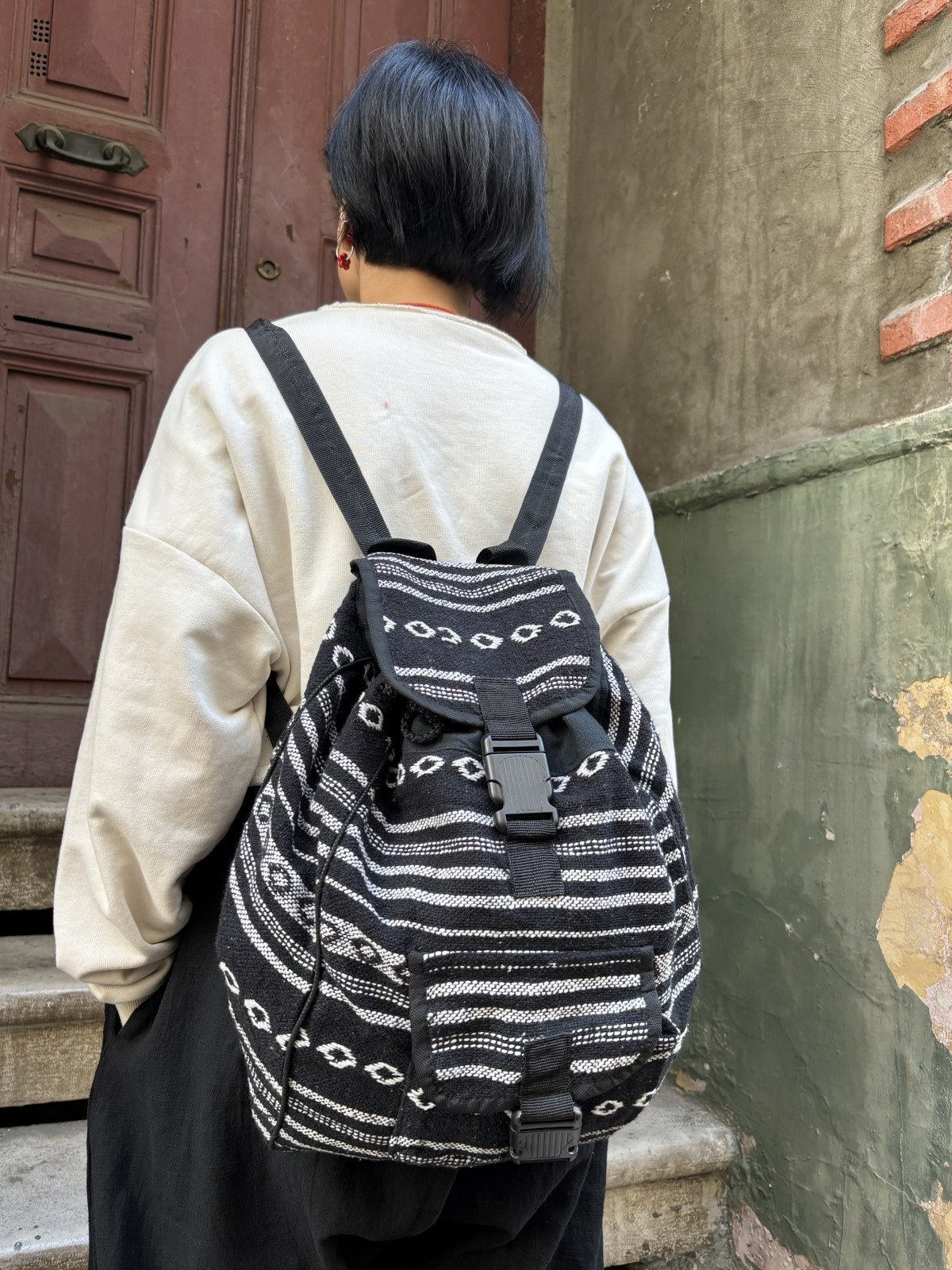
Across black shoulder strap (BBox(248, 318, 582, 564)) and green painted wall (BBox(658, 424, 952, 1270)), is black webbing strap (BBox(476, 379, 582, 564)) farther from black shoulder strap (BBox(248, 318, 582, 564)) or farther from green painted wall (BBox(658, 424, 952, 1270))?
green painted wall (BBox(658, 424, 952, 1270))

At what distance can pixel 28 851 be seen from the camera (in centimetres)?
191

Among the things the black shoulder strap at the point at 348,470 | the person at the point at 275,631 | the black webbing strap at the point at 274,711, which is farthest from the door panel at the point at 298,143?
the black webbing strap at the point at 274,711

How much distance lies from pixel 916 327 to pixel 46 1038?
182 centimetres

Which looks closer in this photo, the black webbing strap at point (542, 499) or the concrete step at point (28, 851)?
the black webbing strap at point (542, 499)

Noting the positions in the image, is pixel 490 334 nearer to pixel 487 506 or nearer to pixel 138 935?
pixel 487 506

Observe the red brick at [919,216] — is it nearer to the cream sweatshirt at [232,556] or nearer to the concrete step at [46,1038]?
the cream sweatshirt at [232,556]

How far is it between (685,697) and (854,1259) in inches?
38.3

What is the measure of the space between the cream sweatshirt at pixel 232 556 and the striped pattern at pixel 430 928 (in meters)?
0.14

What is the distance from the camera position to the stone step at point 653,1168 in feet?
5.25

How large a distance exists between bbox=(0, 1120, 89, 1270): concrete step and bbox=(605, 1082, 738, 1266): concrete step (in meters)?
0.87

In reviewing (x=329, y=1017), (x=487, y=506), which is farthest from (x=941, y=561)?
(x=329, y=1017)

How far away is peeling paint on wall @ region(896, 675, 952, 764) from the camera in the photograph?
1.38 metres

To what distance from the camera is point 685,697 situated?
6.54 feet

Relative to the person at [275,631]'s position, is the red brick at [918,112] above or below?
above
